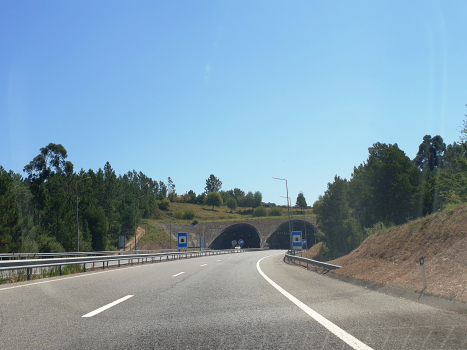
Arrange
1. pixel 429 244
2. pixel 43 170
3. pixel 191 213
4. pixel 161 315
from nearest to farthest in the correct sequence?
pixel 161 315, pixel 429 244, pixel 43 170, pixel 191 213

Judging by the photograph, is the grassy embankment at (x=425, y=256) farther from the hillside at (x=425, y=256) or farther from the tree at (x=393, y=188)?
the tree at (x=393, y=188)

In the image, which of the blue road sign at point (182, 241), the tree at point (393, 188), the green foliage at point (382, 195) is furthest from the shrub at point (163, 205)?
the blue road sign at point (182, 241)

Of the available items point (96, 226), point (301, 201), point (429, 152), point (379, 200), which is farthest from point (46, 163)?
point (301, 201)

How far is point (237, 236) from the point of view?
383 feet

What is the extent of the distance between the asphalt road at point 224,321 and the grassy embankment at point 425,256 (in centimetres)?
126

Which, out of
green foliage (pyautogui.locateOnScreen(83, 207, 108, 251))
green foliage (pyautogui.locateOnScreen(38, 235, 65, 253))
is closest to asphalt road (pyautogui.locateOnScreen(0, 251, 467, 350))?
green foliage (pyautogui.locateOnScreen(38, 235, 65, 253))

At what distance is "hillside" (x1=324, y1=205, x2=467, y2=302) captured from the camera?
9719 mm

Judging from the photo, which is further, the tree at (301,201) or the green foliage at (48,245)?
the tree at (301,201)

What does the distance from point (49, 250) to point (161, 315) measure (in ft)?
Answer: 167

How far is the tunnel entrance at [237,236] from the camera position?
10225cm

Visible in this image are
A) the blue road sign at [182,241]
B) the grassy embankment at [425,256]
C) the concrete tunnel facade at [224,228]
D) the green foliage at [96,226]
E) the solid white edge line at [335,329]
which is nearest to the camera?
the solid white edge line at [335,329]

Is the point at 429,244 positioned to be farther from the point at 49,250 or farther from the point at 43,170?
the point at 43,170

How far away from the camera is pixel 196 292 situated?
10.9 metres

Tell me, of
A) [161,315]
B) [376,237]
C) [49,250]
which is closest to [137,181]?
[49,250]
